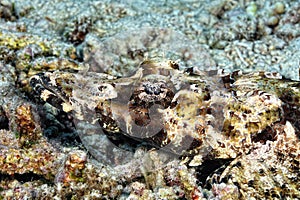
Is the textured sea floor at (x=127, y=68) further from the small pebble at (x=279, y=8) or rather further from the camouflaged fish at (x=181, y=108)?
the camouflaged fish at (x=181, y=108)

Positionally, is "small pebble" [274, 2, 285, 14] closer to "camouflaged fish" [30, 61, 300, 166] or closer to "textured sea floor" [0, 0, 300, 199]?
"textured sea floor" [0, 0, 300, 199]

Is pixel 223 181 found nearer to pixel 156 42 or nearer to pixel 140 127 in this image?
pixel 140 127

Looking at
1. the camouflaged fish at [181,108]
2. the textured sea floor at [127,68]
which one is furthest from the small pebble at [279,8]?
the camouflaged fish at [181,108]

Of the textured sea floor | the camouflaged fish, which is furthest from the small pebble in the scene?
the camouflaged fish

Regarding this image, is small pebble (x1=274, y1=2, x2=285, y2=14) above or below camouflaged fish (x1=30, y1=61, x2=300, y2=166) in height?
above

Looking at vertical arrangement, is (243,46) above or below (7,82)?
above

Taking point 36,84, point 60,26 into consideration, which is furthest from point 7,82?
point 60,26
